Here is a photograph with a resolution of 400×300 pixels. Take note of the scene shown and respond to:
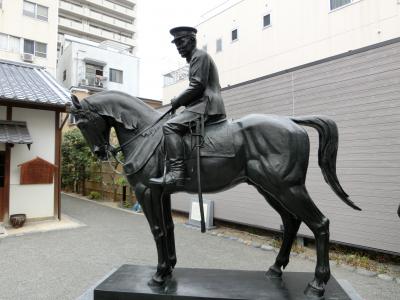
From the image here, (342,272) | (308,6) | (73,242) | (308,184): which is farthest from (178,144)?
(308,6)

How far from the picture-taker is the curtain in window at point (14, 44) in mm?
20984

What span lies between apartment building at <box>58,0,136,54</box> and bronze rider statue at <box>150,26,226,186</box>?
3313 centimetres

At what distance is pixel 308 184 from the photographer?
687cm

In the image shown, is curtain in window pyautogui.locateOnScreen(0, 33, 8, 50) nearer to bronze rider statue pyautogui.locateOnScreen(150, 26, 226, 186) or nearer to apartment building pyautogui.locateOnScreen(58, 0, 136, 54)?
apartment building pyautogui.locateOnScreen(58, 0, 136, 54)

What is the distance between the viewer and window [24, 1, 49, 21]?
21.5 m

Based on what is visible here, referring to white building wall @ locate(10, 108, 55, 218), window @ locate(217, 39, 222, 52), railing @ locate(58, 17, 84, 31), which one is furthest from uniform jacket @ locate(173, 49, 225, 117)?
railing @ locate(58, 17, 84, 31)

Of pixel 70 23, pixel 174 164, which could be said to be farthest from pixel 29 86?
pixel 70 23

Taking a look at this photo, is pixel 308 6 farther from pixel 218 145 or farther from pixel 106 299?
pixel 106 299

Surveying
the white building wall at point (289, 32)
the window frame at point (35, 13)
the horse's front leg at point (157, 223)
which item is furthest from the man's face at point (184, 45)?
the window frame at point (35, 13)

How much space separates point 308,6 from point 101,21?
31136 mm

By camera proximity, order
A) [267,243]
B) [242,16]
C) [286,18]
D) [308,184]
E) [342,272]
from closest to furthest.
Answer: [342,272] < [308,184] < [267,243] < [286,18] < [242,16]

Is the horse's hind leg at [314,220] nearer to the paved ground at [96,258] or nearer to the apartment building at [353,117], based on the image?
the apartment building at [353,117]

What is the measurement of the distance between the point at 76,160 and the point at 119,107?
43.3 feet

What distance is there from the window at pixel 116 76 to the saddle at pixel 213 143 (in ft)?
84.2
